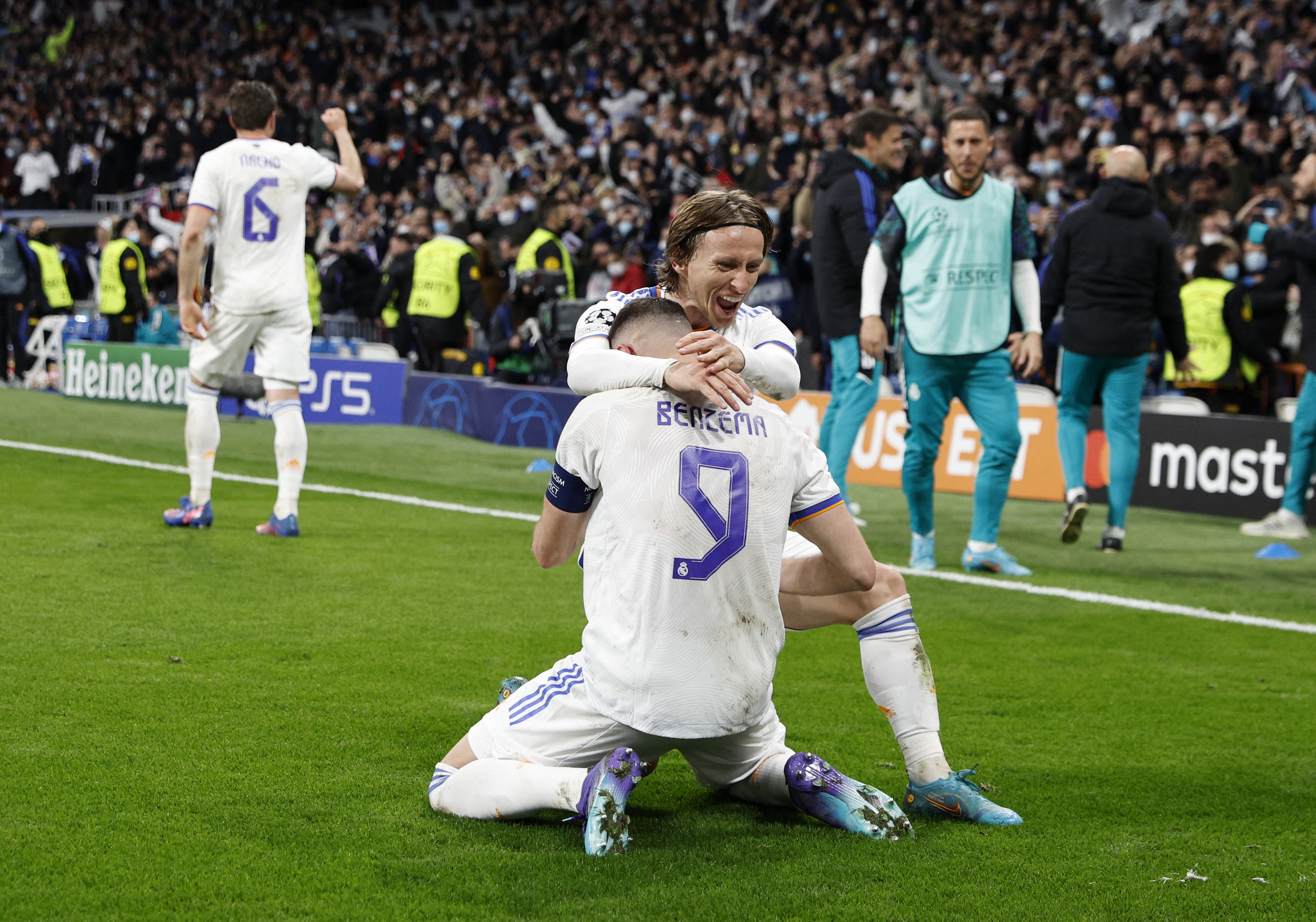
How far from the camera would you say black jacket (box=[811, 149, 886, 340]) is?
8.39 meters

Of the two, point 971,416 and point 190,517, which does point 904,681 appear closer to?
point 971,416

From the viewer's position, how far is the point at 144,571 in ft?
20.3

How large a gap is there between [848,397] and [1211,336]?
480cm

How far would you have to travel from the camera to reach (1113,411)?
8.25m

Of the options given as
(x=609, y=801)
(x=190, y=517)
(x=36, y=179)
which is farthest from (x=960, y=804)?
(x=36, y=179)

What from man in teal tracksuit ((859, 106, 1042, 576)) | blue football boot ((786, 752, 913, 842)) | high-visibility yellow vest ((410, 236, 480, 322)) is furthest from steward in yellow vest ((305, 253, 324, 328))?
blue football boot ((786, 752, 913, 842))

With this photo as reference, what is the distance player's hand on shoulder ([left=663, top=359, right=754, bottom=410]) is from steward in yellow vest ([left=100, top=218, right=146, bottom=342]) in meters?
17.1

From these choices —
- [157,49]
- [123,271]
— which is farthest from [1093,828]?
[157,49]

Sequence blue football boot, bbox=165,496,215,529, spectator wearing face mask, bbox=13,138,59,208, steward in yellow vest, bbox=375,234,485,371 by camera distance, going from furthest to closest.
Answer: spectator wearing face mask, bbox=13,138,59,208
steward in yellow vest, bbox=375,234,485,371
blue football boot, bbox=165,496,215,529

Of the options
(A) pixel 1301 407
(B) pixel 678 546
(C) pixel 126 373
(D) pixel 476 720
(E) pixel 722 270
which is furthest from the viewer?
(C) pixel 126 373

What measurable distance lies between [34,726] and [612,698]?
174 cm

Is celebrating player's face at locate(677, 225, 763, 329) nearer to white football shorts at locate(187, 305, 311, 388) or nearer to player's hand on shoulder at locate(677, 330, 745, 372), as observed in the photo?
player's hand on shoulder at locate(677, 330, 745, 372)

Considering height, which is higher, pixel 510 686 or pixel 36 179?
pixel 36 179

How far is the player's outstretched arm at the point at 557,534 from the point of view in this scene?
3.12 m
